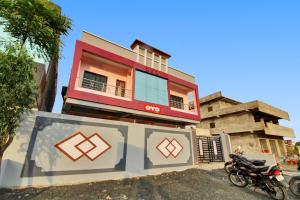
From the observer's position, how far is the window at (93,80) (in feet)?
32.8

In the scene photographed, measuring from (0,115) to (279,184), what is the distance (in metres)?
8.81

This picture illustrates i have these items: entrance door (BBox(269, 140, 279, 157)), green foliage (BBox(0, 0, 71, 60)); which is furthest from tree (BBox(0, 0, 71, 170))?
entrance door (BBox(269, 140, 279, 157))

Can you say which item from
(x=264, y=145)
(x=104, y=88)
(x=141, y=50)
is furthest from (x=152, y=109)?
(x=264, y=145)

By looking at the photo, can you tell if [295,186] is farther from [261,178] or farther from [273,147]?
[273,147]

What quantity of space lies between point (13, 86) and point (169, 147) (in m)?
8.39

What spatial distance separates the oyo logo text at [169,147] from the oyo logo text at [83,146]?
11.3ft

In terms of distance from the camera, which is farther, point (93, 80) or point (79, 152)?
point (93, 80)

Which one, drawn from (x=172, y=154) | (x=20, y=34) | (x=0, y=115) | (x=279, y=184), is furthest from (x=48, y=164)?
(x=279, y=184)

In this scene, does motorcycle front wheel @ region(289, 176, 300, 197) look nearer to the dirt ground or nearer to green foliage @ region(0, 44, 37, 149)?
the dirt ground

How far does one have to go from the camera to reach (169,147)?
32.1 feet

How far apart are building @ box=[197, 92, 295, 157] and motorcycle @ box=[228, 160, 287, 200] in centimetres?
1505

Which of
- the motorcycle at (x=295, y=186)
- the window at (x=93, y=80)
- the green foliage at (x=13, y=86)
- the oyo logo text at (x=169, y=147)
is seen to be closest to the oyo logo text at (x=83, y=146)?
the green foliage at (x=13, y=86)

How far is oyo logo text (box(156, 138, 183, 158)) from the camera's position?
9.41 m

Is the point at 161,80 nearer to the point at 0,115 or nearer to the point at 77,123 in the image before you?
the point at 77,123
